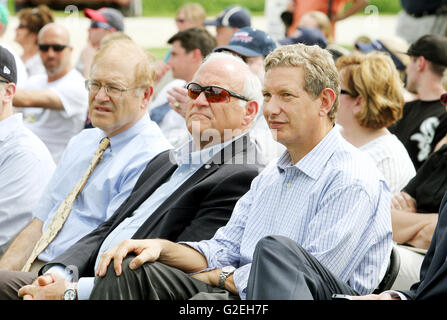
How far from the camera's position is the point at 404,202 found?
4270 millimetres

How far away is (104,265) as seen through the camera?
2.91 m

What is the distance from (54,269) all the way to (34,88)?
4050 millimetres

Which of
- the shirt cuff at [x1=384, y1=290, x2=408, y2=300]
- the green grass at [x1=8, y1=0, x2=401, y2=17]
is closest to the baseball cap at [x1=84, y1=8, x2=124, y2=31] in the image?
the shirt cuff at [x1=384, y1=290, x2=408, y2=300]

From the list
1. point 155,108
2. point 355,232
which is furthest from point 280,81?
point 155,108

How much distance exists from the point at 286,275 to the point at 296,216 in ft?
1.71

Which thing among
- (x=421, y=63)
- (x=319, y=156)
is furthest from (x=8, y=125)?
(x=421, y=63)

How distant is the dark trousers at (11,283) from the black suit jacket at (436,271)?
1936 millimetres

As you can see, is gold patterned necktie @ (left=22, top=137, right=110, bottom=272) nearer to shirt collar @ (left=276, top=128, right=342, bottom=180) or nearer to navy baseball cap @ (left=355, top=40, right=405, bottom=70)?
shirt collar @ (left=276, top=128, right=342, bottom=180)

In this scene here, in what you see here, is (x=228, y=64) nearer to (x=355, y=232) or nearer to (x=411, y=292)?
(x=355, y=232)

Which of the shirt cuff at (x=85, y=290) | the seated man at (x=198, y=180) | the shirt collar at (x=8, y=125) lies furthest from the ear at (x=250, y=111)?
the shirt collar at (x=8, y=125)

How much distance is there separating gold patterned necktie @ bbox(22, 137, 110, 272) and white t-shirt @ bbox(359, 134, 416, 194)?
1713 mm

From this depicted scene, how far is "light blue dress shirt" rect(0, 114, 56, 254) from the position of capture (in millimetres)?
4465

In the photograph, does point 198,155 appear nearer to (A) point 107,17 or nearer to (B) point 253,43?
(B) point 253,43

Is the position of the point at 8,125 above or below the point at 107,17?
below
